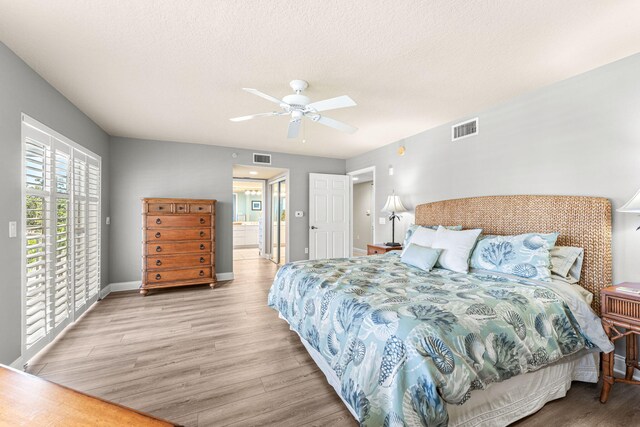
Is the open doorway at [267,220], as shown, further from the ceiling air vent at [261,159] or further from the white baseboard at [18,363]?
the white baseboard at [18,363]

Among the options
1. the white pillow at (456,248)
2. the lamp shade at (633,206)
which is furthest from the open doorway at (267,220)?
the lamp shade at (633,206)

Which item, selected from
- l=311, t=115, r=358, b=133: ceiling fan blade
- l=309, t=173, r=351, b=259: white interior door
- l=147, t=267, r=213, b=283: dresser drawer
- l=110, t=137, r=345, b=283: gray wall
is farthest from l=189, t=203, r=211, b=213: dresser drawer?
l=311, t=115, r=358, b=133: ceiling fan blade

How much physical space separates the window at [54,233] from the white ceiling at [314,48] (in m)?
0.68

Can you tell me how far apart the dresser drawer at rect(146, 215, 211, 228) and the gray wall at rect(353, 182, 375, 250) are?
504 centimetres

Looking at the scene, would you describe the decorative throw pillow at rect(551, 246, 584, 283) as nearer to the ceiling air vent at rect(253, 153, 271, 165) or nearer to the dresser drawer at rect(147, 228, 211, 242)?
the dresser drawer at rect(147, 228, 211, 242)

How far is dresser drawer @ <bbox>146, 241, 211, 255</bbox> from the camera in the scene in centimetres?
434

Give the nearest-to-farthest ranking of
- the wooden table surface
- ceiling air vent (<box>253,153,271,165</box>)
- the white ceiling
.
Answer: the wooden table surface → the white ceiling → ceiling air vent (<box>253,153,271,165</box>)

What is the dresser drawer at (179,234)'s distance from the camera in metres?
4.34

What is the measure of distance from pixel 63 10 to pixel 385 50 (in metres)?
2.13

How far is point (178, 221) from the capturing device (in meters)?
4.50

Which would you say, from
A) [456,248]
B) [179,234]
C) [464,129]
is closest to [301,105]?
[456,248]

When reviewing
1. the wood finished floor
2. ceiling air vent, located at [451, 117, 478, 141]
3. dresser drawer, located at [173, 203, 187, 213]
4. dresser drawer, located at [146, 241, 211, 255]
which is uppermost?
ceiling air vent, located at [451, 117, 478, 141]

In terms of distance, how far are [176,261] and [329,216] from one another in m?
3.04

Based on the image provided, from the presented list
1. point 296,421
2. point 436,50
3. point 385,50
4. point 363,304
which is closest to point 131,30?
point 385,50
